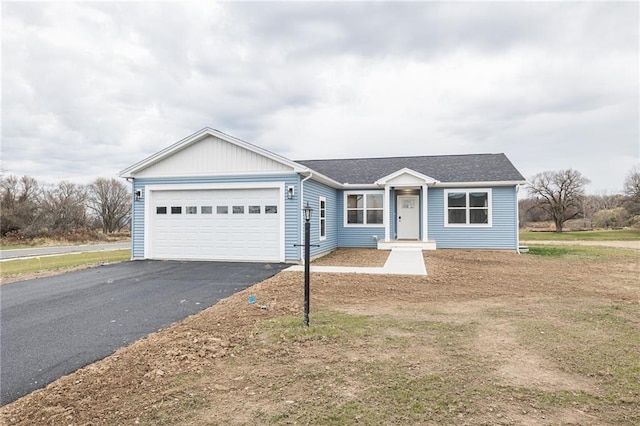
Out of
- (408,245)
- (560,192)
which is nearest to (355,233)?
(408,245)

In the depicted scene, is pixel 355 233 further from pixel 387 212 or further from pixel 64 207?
pixel 64 207

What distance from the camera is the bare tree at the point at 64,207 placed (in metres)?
28.7

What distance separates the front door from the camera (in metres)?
16.8

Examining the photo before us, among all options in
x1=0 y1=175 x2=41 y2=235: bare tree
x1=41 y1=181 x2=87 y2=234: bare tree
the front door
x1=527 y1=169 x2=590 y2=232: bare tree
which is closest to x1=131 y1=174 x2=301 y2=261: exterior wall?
the front door

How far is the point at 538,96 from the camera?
16.6 meters

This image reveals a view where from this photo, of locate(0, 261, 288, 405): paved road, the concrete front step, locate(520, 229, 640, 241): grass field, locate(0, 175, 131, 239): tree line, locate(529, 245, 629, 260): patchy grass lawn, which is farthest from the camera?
locate(520, 229, 640, 241): grass field

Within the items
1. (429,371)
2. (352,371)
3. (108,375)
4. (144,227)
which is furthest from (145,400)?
(144,227)

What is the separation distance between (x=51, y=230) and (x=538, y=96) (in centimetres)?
3304

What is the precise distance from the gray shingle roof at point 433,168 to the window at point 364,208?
0.65 metres

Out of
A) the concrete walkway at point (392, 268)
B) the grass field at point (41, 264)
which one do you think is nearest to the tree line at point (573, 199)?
the concrete walkway at point (392, 268)

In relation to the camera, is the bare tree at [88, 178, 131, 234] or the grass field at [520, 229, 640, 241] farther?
the bare tree at [88, 178, 131, 234]

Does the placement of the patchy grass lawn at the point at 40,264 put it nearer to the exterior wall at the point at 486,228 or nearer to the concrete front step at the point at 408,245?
the concrete front step at the point at 408,245

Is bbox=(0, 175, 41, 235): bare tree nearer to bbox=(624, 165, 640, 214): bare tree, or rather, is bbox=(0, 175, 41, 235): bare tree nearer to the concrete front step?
the concrete front step

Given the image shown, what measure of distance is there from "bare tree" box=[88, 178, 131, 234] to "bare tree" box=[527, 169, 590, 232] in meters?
43.7
